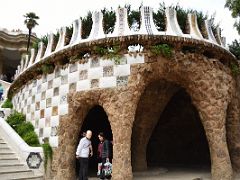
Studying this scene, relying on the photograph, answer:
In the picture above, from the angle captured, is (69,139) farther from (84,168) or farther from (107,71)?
(107,71)

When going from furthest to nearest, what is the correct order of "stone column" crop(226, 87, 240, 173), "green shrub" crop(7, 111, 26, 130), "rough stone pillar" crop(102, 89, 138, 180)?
"green shrub" crop(7, 111, 26, 130) < "stone column" crop(226, 87, 240, 173) < "rough stone pillar" crop(102, 89, 138, 180)

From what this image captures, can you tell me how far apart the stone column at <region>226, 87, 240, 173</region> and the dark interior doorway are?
2109 mm

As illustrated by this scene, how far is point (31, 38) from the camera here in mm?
29406

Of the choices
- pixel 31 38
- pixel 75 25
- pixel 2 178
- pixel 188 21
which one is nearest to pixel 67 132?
pixel 2 178

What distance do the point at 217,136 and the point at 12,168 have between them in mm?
5323

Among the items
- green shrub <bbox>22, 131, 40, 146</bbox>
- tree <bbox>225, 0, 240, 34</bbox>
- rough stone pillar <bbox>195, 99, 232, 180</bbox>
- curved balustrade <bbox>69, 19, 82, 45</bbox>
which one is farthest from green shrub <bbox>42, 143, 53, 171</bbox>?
tree <bbox>225, 0, 240, 34</bbox>

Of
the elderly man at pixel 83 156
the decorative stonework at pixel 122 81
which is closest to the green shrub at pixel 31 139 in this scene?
the elderly man at pixel 83 156

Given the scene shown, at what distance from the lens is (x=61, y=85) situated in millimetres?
9367

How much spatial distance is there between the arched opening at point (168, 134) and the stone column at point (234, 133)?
894mm

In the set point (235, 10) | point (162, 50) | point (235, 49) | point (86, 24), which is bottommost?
point (162, 50)

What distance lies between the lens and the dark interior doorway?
1249 cm

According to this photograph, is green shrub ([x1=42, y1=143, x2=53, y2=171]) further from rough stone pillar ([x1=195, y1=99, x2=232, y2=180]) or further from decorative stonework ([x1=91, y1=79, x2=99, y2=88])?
rough stone pillar ([x1=195, y1=99, x2=232, y2=180])

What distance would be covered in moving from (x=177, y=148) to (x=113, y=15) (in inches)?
262

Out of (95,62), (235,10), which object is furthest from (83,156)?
(235,10)
